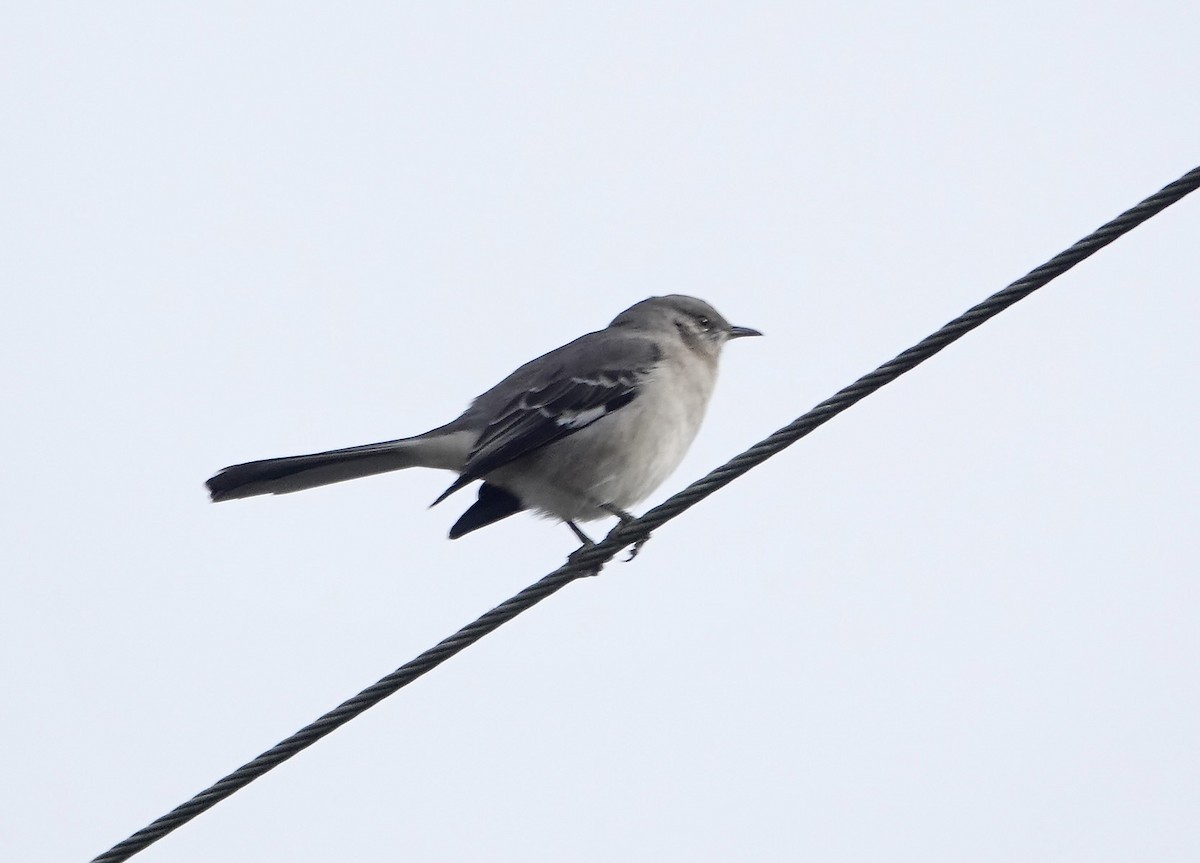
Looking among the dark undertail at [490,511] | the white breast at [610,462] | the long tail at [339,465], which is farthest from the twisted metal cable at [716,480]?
the dark undertail at [490,511]

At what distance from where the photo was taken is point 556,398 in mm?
7039

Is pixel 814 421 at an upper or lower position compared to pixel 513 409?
lower

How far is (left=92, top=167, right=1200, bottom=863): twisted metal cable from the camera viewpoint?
404 centimetres

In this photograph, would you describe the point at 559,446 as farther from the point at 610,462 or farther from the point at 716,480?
the point at 716,480

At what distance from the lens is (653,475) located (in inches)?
276

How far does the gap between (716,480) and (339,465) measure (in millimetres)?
2606

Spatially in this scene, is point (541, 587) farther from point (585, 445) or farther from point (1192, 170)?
point (1192, 170)

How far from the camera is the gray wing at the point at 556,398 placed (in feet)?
22.4

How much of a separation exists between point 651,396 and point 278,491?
185 centimetres

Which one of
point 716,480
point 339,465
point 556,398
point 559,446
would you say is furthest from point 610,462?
point 716,480

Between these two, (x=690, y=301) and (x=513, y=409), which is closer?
(x=513, y=409)

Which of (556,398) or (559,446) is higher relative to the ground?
(556,398)

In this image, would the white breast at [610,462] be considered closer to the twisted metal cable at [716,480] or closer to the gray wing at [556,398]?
the gray wing at [556,398]

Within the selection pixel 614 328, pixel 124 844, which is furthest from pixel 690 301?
pixel 124 844
